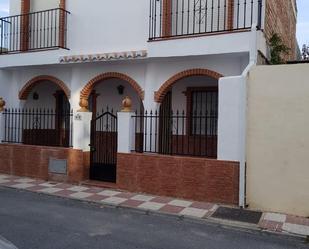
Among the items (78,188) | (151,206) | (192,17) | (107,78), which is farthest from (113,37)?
(151,206)

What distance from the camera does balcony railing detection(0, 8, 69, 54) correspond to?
12.9 metres

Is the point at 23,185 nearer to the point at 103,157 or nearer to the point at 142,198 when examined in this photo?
the point at 103,157

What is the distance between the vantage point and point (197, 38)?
32.0ft

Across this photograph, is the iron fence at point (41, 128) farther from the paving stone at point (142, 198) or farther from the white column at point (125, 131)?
the paving stone at point (142, 198)

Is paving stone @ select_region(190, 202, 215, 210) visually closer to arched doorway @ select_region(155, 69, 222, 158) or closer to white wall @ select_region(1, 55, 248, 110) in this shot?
arched doorway @ select_region(155, 69, 222, 158)

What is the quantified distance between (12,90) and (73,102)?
2.91 meters

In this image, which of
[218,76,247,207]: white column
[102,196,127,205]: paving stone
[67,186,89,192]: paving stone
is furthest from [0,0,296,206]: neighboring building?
[102,196,127,205]: paving stone

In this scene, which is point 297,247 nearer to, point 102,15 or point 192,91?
point 192,91

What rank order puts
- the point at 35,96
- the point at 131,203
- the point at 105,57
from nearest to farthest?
the point at 131,203, the point at 105,57, the point at 35,96

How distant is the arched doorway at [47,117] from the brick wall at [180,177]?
508cm

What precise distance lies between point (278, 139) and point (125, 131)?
383 cm

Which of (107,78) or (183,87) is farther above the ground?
(107,78)

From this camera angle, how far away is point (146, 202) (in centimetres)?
870

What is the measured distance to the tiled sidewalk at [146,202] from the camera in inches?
283
